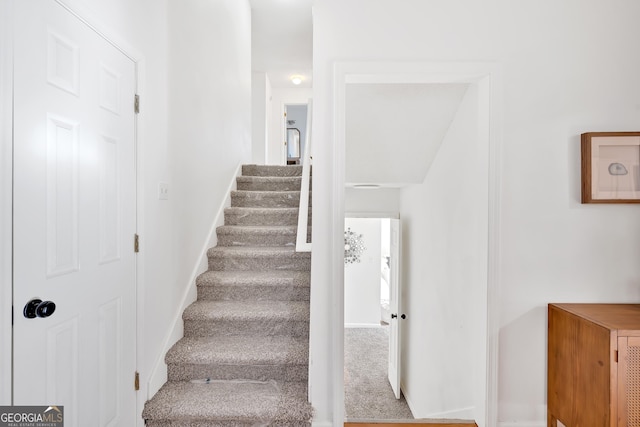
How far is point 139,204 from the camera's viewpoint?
1.83m

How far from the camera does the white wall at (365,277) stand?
6156 mm

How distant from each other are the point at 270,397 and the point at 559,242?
5.85 ft

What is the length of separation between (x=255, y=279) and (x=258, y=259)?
27 centimetres

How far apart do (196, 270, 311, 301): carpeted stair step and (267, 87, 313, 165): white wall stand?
4668 millimetres

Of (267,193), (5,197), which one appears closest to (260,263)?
(267,193)

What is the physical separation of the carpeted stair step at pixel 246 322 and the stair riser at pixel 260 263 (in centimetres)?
50

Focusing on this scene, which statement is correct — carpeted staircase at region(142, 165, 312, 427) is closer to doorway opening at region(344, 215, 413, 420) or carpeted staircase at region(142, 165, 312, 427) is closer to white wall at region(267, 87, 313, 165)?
doorway opening at region(344, 215, 413, 420)

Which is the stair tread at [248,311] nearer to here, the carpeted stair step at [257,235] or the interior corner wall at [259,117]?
the carpeted stair step at [257,235]

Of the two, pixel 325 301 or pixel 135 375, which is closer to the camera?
pixel 135 375

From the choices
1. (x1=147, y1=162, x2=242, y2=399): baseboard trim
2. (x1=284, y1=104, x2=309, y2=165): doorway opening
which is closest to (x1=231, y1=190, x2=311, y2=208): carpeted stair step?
(x1=147, y1=162, x2=242, y2=399): baseboard trim

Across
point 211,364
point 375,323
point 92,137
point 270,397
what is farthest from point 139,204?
point 375,323

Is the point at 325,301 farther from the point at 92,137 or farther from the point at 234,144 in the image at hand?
the point at 234,144

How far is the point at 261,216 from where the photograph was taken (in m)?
3.34

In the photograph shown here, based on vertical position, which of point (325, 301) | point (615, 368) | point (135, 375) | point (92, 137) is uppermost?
point (92, 137)
